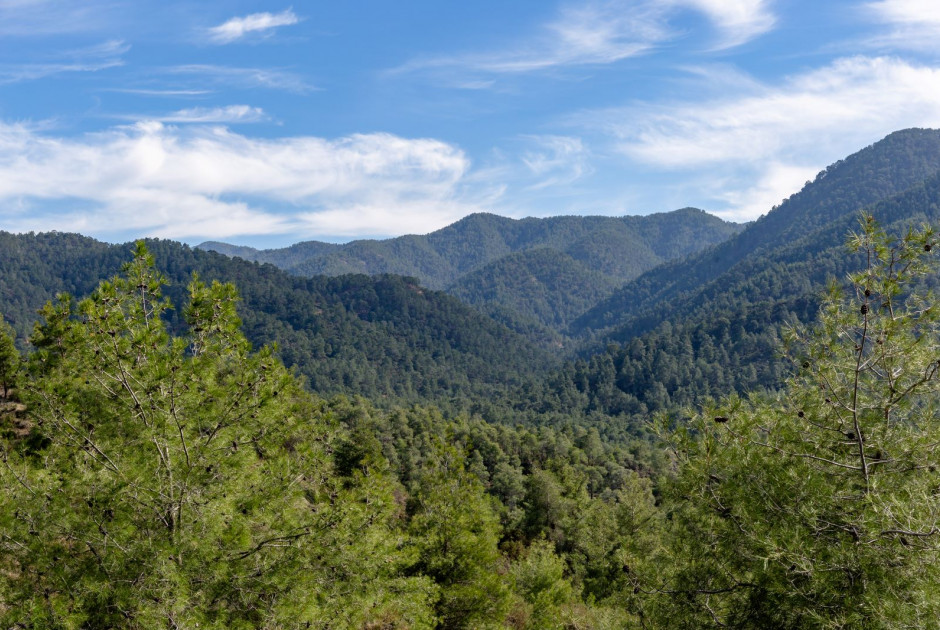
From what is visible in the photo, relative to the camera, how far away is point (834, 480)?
602cm

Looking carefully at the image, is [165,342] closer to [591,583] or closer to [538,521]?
[591,583]

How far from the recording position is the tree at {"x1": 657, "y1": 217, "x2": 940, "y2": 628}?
16.4 ft

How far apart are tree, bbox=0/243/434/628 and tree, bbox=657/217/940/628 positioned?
4.60 meters

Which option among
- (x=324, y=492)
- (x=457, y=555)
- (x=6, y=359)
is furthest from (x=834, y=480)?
(x=6, y=359)

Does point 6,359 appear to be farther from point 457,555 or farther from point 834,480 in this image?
point 834,480

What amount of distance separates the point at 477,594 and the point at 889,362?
46.1 ft

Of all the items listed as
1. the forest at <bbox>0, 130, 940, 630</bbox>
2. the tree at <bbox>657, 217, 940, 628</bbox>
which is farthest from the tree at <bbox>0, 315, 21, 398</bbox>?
the tree at <bbox>657, 217, 940, 628</bbox>

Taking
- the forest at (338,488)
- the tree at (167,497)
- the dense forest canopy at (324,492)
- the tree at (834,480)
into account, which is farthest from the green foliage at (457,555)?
the tree at (834,480)

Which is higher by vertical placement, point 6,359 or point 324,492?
point 6,359

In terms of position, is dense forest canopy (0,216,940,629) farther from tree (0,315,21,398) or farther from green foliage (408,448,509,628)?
tree (0,315,21,398)

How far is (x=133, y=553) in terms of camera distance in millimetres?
6629

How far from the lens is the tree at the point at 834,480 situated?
5.00 metres

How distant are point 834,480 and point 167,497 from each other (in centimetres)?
819

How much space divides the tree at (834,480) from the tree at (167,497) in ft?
15.1
